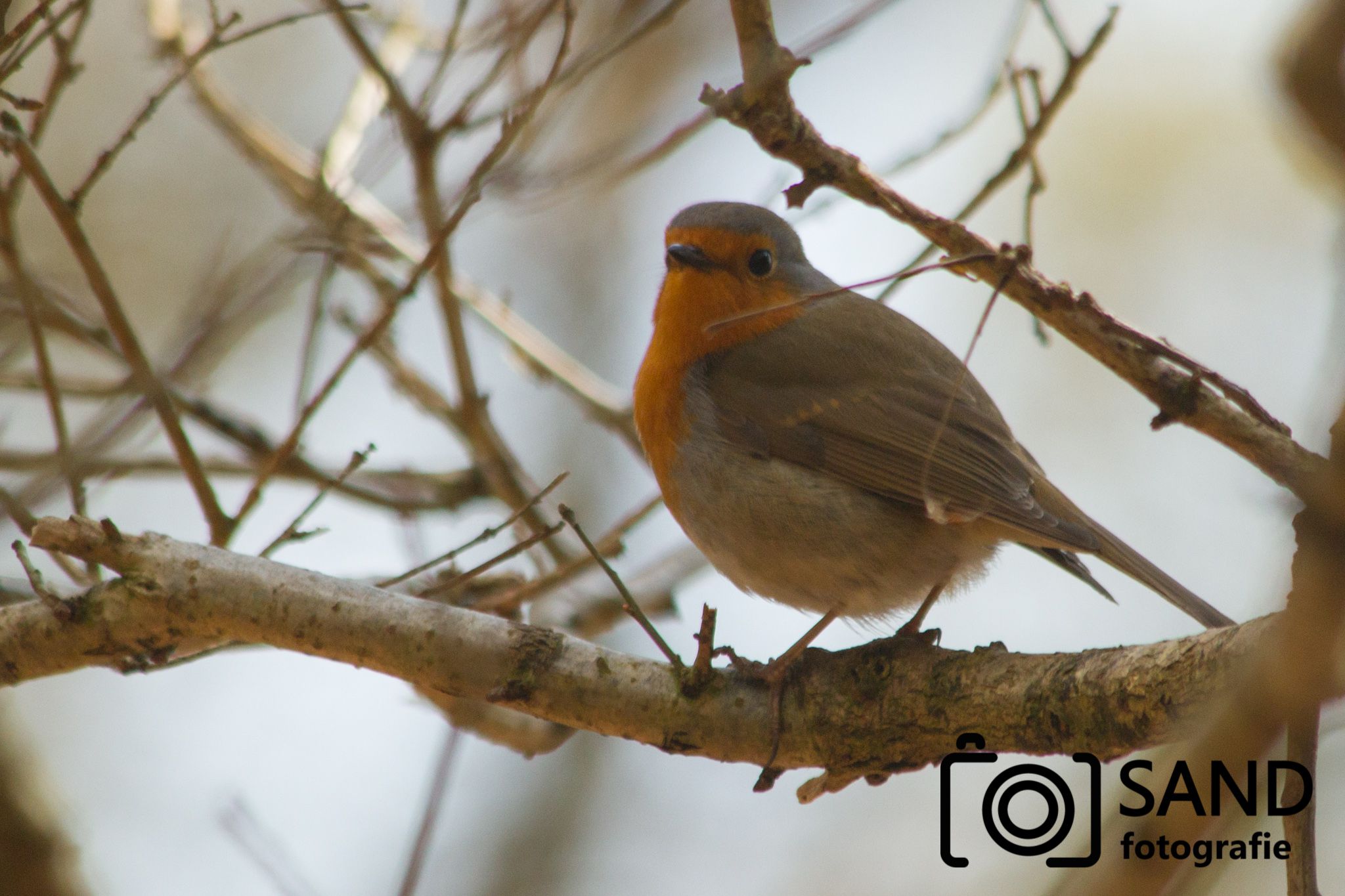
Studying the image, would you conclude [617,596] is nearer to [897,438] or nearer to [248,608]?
[897,438]

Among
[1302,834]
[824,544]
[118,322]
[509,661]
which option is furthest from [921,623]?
[118,322]

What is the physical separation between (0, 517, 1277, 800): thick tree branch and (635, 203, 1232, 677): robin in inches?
7.5

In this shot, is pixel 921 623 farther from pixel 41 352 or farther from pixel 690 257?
pixel 41 352

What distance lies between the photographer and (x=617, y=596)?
4.60 meters

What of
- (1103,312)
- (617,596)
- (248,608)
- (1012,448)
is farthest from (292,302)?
(1103,312)

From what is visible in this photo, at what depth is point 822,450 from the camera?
13.1 ft

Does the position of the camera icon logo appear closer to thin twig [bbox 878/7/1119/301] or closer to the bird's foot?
the bird's foot

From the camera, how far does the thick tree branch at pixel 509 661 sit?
2.86 meters

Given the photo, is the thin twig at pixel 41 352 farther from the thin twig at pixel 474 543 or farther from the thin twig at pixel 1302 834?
the thin twig at pixel 1302 834

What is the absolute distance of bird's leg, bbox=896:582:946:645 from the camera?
10.1 ft

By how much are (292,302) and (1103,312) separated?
3.13 m

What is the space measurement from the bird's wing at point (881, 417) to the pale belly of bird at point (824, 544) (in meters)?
0.10

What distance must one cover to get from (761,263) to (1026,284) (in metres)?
1.86

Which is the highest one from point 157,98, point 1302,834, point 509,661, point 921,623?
point 157,98
